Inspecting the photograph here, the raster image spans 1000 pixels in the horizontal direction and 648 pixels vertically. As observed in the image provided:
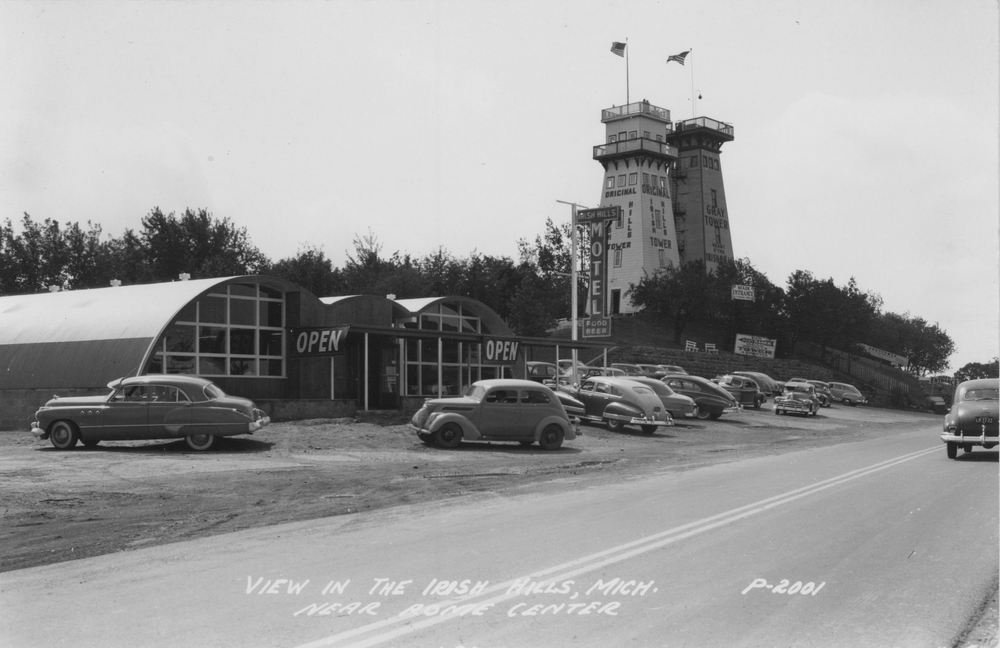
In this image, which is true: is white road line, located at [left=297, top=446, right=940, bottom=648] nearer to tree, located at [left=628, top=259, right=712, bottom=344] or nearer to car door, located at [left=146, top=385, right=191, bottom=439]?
car door, located at [left=146, top=385, right=191, bottom=439]

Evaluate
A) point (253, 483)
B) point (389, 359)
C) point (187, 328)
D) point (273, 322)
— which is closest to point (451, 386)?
point (389, 359)

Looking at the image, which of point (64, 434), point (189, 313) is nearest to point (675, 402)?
point (189, 313)

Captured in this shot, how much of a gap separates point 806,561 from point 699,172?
84.6 meters

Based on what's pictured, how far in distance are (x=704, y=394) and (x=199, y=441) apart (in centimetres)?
2511

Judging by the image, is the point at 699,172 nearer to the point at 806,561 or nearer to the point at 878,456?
the point at 878,456

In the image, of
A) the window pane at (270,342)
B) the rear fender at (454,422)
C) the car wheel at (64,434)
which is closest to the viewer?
the car wheel at (64,434)

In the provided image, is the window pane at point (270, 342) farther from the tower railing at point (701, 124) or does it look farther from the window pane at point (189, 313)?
the tower railing at point (701, 124)

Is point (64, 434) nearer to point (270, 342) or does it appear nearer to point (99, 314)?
point (99, 314)

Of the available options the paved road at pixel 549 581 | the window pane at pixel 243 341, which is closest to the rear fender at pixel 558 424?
the paved road at pixel 549 581

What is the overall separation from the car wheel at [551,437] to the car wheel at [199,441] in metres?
8.16

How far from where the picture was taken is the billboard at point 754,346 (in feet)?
262

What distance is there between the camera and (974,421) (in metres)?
19.8

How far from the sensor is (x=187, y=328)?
32.4 m

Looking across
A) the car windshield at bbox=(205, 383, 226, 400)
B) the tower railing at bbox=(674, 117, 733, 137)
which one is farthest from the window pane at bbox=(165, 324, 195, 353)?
the tower railing at bbox=(674, 117, 733, 137)
